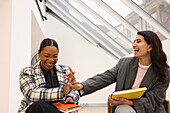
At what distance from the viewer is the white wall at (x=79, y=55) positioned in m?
6.41

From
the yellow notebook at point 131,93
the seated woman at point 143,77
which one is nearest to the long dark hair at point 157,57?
the seated woman at point 143,77

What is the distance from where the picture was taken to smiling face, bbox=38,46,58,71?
1.84 m

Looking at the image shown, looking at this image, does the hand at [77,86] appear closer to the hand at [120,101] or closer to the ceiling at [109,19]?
the hand at [120,101]

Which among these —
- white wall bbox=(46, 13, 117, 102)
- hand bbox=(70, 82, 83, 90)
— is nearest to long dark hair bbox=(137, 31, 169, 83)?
hand bbox=(70, 82, 83, 90)

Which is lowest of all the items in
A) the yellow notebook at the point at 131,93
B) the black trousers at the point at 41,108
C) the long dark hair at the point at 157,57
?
the black trousers at the point at 41,108

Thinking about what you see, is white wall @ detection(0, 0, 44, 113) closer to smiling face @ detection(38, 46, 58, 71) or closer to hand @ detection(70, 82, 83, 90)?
smiling face @ detection(38, 46, 58, 71)

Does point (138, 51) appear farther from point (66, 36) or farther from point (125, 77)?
point (66, 36)

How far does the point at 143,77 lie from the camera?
6.63 ft

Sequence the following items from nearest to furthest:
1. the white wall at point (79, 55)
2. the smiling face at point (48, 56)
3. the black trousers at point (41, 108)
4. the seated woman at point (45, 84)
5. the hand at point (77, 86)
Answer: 1. the black trousers at point (41, 108)
2. the seated woman at point (45, 84)
3. the smiling face at point (48, 56)
4. the hand at point (77, 86)
5. the white wall at point (79, 55)

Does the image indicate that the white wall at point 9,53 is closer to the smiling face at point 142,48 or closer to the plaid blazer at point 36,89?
the plaid blazer at point 36,89

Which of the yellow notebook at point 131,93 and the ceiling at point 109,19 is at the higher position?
the ceiling at point 109,19

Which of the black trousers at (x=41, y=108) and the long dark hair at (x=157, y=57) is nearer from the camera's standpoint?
the black trousers at (x=41, y=108)

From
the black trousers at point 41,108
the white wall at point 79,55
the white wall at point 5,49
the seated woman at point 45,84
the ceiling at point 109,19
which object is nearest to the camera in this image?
the black trousers at point 41,108

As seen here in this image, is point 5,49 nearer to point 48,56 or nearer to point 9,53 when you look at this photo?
point 9,53
